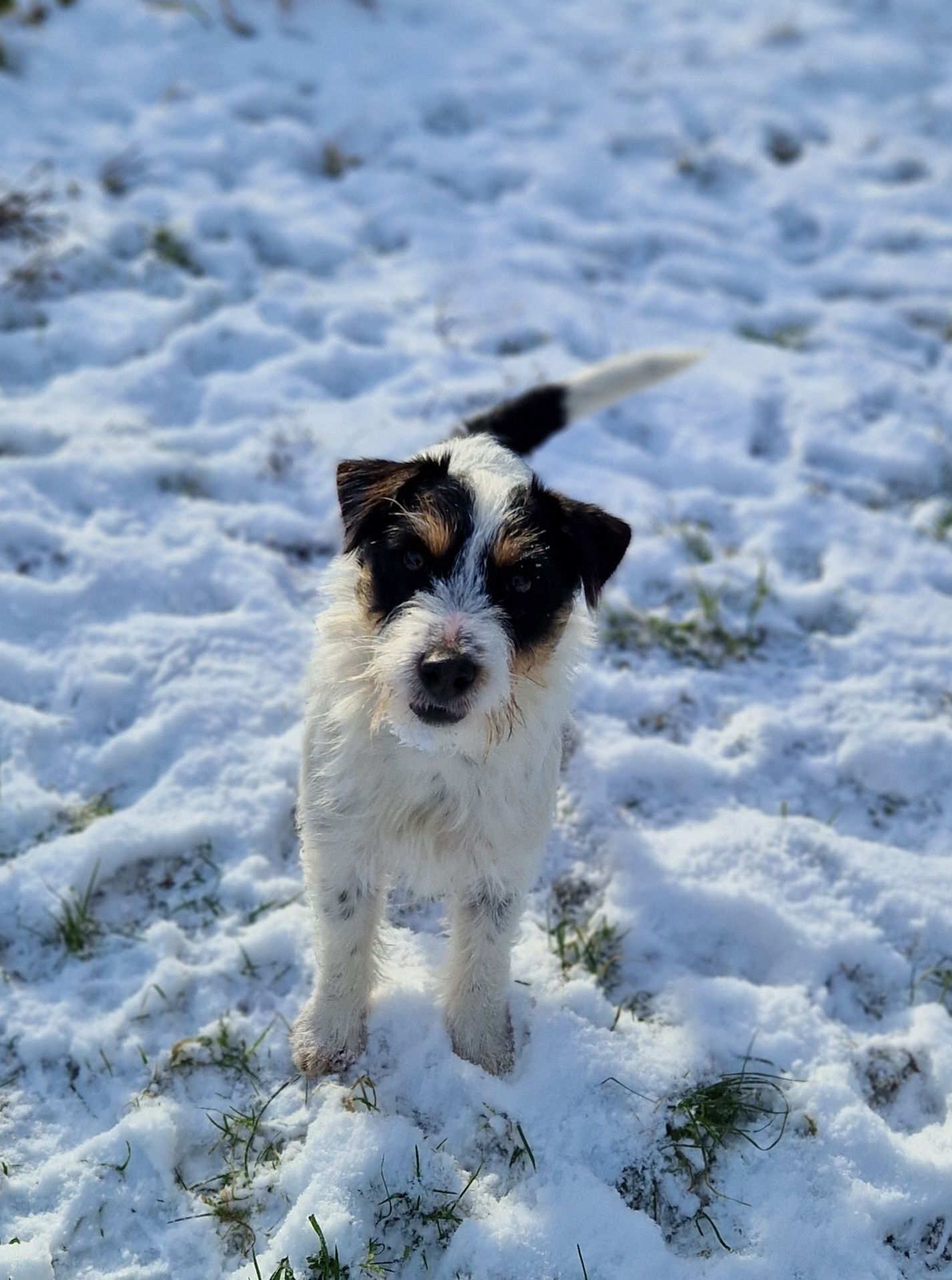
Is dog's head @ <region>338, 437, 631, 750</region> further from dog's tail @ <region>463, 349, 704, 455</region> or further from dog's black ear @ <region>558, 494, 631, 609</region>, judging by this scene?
dog's tail @ <region>463, 349, 704, 455</region>

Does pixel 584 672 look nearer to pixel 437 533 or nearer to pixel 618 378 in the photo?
pixel 618 378

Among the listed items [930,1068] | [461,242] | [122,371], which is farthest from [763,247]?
[930,1068]

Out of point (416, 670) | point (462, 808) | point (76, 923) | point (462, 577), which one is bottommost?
point (76, 923)

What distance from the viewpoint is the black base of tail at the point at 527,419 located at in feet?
11.6

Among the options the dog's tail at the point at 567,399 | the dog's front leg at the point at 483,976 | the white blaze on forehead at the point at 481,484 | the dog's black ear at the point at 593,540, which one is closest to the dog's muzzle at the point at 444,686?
the white blaze on forehead at the point at 481,484

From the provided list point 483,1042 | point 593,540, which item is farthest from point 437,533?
point 483,1042

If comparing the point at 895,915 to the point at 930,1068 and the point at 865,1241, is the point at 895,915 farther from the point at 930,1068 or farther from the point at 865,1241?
the point at 865,1241

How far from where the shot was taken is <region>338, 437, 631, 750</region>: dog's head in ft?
7.55

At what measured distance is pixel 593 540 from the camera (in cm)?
257

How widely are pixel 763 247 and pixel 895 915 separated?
425 cm

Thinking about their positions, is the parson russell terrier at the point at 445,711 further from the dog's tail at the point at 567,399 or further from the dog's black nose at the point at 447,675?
the dog's tail at the point at 567,399

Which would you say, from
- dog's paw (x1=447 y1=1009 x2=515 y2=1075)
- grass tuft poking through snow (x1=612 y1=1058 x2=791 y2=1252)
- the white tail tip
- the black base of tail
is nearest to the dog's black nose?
dog's paw (x1=447 y1=1009 x2=515 y2=1075)

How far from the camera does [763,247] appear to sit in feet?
20.1

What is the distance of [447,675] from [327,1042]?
1183 millimetres
